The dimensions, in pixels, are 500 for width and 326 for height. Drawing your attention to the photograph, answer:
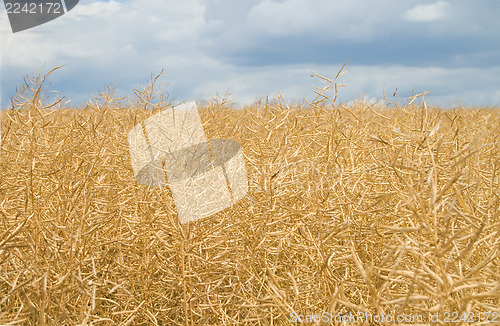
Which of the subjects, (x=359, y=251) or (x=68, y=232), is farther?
(x=359, y=251)

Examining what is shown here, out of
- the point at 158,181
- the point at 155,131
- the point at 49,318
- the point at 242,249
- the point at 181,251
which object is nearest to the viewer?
the point at 181,251

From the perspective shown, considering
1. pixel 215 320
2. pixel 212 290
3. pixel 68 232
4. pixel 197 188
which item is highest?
pixel 68 232

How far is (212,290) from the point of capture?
155cm

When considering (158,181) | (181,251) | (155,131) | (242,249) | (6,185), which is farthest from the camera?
(155,131)

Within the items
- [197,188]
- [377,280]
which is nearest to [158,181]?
[197,188]

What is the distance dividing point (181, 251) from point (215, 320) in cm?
33

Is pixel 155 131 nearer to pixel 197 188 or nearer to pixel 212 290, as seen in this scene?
pixel 197 188

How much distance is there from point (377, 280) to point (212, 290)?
0.57m

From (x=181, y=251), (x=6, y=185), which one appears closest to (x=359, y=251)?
(x=181, y=251)

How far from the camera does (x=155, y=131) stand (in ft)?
8.22

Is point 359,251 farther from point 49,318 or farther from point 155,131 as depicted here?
point 155,131

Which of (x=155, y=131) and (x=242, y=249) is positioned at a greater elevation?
(x=155, y=131)

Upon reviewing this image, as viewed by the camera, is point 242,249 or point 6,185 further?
point 6,185

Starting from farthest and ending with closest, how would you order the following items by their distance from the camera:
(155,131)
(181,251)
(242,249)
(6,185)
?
(155,131) < (6,185) < (242,249) < (181,251)
